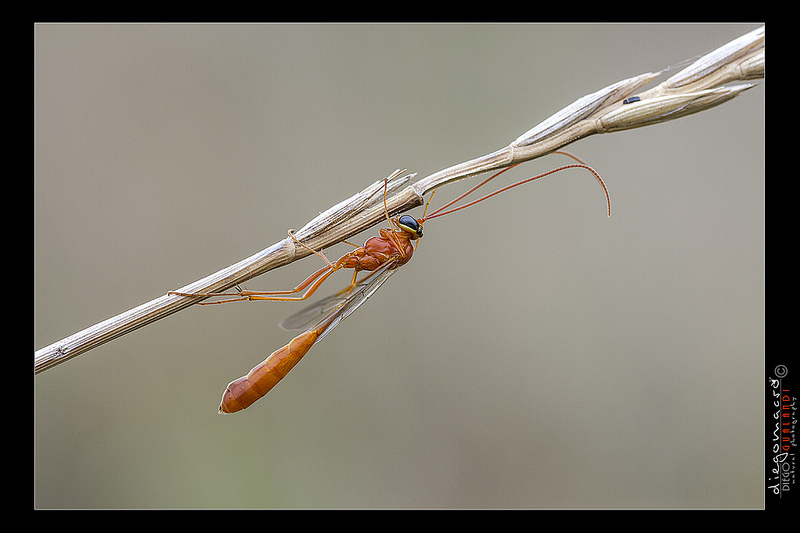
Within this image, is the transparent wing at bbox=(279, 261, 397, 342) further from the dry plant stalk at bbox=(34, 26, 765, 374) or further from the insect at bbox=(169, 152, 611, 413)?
the dry plant stalk at bbox=(34, 26, 765, 374)

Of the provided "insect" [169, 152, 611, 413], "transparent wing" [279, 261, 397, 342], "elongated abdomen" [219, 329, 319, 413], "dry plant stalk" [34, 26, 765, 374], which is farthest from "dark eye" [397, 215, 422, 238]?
"elongated abdomen" [219, 329, 319, 413]

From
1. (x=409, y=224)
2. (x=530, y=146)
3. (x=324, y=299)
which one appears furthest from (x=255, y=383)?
(x=530, y=146)

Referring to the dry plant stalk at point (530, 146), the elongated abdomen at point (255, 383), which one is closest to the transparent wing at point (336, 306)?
the elongated abdomen at point (255, 383)

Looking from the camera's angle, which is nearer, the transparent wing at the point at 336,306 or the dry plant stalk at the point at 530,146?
the dry plant stalk at the point at 530,146

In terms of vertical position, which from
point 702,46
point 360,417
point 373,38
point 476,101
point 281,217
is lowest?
point 360,417

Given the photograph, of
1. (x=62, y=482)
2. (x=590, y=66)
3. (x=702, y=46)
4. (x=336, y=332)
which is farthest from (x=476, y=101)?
(x=62, y=482)

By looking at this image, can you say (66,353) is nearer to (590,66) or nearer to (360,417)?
(360,417)

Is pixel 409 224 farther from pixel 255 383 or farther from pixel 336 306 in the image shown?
pixel 255 383

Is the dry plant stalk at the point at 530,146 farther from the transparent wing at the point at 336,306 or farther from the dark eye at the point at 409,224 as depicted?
the transparent wing at the point at 336,306
